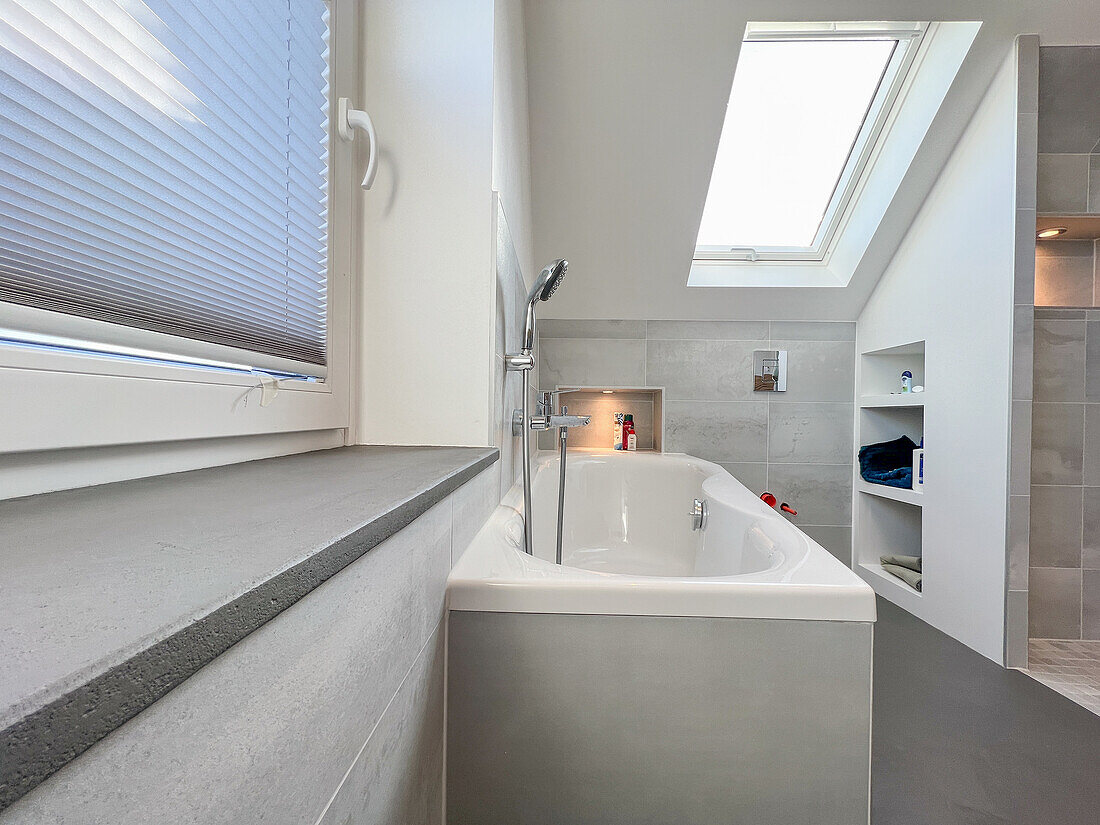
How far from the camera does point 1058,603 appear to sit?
80.0 inches

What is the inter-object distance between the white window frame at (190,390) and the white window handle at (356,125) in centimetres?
2

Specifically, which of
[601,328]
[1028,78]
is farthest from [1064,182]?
[601,328]

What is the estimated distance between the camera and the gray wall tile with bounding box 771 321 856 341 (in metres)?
2.85

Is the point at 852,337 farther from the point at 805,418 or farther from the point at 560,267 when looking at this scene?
the point at 560,267

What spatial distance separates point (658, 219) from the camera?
2447 mm

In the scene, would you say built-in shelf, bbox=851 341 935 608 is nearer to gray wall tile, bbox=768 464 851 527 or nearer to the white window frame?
gray wall tile, bbox=768 464 851 527

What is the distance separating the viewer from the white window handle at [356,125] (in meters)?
1.05

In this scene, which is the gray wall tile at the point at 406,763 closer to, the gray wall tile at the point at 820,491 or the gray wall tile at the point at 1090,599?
the gray wall tile at the point at 1090,599

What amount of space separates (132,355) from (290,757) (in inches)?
19.5

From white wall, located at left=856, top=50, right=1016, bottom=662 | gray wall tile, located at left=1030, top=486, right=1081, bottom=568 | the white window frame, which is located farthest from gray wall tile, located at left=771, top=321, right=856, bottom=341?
the white window frame

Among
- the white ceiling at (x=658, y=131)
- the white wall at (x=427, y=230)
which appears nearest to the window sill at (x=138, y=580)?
the white wall at (x=427, y=230)

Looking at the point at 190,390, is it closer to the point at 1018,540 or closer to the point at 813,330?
the point at 1018,540

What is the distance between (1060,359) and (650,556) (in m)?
1.58

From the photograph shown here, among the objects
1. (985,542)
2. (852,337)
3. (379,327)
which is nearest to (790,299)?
(852,337)
